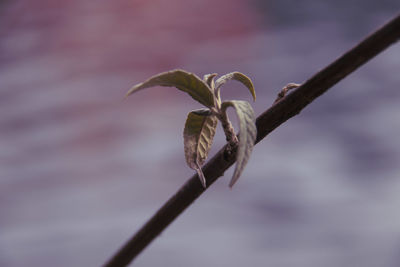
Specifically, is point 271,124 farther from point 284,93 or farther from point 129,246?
point 129,246

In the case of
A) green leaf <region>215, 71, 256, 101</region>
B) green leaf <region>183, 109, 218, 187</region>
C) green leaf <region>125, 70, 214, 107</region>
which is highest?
green leaf <region>125, 70, 214, 107</region>

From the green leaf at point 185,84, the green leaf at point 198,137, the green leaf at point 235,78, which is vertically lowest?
the green leaf at point 198,137

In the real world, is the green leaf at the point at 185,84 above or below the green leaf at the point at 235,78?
above

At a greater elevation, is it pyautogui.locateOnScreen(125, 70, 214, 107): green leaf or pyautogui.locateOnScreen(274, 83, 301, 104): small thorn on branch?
pyautogui.locateOnScreen(125, 70, 214, 107): green leaf

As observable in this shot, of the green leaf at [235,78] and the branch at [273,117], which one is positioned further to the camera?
the green leaf at [235,78]

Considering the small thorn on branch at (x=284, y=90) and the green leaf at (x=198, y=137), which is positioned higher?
the small thorn on branch at (x=284, y=90)

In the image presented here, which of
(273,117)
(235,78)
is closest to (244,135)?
(273,117)

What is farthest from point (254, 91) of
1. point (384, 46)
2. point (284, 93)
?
point (384, 46)
